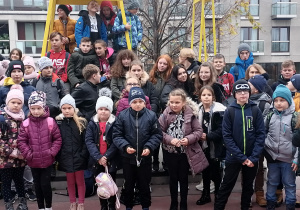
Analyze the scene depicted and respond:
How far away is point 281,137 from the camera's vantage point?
423 centimetres

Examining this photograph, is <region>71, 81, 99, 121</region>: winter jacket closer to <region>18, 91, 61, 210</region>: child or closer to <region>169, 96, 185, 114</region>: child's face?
<region>18, 91, 61, 210</region>: child

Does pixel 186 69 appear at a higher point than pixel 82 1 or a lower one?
lower

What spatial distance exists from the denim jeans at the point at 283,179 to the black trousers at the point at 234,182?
302 mm

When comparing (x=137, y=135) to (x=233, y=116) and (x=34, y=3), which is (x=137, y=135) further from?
(x=34, y=3)

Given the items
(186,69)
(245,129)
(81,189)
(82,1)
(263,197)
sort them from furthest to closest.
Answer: (82,1) < (186,69) < (263,197) < (81,189) < (245,129)

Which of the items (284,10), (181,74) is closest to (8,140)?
(181,74)

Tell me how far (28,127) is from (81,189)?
3.63 ft

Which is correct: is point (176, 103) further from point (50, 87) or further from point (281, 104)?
point (50, 87)

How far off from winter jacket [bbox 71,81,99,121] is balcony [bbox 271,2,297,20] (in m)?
25.5

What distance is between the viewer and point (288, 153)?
4.22 m

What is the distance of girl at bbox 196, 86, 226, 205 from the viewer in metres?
4.54

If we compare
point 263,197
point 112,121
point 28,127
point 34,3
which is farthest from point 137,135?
point 34,3

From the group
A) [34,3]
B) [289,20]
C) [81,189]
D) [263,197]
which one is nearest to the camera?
[81,189]

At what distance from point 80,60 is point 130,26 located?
1.42m
